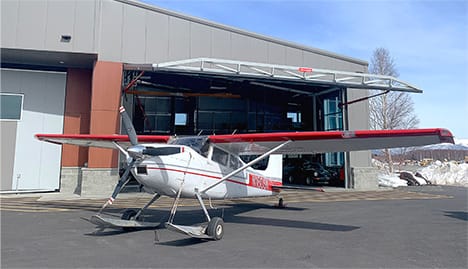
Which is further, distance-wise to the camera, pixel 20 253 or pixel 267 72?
pixel 267 72

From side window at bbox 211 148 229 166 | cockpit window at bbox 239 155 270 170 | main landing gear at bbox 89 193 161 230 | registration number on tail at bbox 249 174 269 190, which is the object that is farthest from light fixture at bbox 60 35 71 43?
registration number on tail at bbox 249 174 269 190

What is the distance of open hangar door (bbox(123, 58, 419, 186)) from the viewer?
1788cm

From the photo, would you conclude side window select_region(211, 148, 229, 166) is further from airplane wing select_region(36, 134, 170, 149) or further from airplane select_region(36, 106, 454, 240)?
airplane wing select_region(36, 134, 170, 149)

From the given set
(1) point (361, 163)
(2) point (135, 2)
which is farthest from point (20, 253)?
(1) point (361, 163)

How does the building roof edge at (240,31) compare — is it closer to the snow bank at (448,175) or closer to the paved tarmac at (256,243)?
the paved tarmac at (256,243)

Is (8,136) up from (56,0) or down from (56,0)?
down

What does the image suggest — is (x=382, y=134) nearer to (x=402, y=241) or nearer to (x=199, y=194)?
(x=402, y=241)

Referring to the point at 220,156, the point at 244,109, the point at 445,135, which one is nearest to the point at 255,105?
the point at 244,109

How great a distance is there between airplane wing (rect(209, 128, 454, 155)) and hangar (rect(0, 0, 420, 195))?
26.3 ft

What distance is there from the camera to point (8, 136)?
16469 mm

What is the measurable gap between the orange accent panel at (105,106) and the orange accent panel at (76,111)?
92.8 inches

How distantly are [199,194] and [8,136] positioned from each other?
14.8 metres

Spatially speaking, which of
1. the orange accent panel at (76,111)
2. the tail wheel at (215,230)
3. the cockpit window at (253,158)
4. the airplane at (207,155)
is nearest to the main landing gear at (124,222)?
the airplane at (207,155)

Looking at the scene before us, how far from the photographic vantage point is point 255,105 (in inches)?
1006
